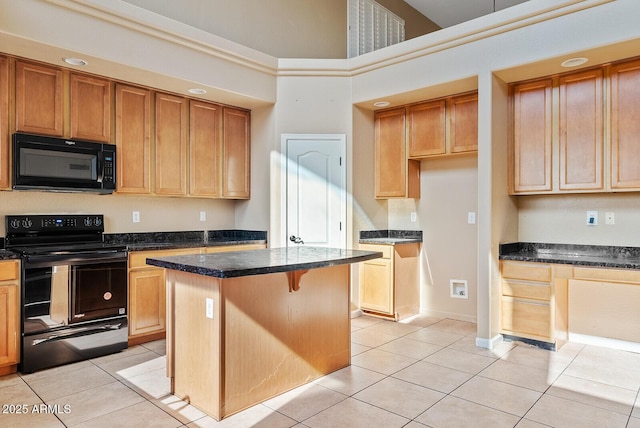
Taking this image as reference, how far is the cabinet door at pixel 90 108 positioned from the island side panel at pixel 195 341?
6.08 ft

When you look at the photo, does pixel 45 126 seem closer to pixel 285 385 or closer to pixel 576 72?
pixel 285 385

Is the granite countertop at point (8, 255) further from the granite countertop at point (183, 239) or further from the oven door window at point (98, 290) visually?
the granite countertop at point (183, 239)

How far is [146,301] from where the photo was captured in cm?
393

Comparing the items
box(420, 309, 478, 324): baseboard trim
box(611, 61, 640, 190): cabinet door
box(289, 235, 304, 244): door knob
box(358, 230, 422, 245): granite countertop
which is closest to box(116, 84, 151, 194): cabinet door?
box(289, 235, 304, 244): door knob

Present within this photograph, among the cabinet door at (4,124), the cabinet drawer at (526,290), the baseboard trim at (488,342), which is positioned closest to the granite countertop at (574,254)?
the cabinet drawer at (526,290)

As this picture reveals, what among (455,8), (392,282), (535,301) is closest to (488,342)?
(535,301)

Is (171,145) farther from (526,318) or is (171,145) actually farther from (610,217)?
(610,217)

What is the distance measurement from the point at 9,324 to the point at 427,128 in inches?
166

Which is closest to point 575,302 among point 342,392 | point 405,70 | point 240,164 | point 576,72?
point 576,72

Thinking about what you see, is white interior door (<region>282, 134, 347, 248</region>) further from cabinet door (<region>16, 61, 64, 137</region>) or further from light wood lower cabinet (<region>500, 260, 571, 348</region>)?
cabinet door (<region>16, 61, 64, 137</region>)

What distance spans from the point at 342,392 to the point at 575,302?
2507 mm

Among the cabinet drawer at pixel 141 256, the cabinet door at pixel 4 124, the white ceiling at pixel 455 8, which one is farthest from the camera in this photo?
the white ceiling at pixel 455 8

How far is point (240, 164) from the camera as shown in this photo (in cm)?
505

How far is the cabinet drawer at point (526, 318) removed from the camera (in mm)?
3717
